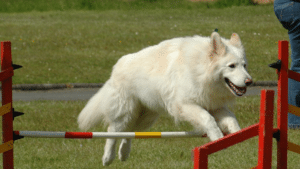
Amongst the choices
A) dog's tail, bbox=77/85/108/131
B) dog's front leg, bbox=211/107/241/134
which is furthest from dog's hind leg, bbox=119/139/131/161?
dog's front leg, bbox=211/107/241/134

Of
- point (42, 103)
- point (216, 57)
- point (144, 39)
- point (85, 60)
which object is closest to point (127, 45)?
point (144, 39)

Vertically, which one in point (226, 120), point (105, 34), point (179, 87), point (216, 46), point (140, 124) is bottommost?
point (105, 34)

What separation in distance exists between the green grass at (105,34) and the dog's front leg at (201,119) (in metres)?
6.84

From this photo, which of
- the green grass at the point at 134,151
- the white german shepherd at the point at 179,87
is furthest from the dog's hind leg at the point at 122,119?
the green grass at the point at 134,151

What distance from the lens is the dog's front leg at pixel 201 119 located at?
4188mm

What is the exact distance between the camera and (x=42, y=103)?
8.91 m

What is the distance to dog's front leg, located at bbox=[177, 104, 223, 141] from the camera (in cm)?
419

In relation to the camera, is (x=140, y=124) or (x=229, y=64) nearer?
(x=229, y=64)

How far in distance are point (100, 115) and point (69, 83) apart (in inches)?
221

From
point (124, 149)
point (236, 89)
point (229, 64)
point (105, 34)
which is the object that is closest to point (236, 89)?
point (236, 89)

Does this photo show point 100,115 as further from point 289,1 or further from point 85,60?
point 85,60

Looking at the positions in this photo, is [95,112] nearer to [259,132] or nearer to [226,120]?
[226,120]

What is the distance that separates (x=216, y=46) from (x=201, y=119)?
68cm

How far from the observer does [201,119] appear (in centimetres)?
431
